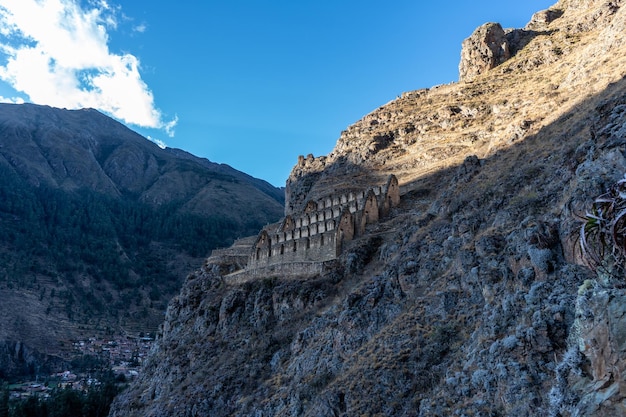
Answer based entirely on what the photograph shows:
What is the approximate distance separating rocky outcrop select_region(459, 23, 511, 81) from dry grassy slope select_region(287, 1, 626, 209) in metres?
2.87

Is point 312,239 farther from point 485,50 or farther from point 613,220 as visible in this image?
point 485,50

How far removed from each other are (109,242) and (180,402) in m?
162

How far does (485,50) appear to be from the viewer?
3898 inches

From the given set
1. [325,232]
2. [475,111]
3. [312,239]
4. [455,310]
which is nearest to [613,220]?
[455,310]

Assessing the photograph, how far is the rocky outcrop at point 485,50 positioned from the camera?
98.8m

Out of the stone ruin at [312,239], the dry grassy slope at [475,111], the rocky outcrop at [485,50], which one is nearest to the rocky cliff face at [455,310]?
the dry grassy slope at [475,111]

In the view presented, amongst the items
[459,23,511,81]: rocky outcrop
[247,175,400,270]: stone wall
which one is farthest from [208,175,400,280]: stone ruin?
[459,23,511,81]: rocky outcrop

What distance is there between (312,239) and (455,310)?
24061 millimetres

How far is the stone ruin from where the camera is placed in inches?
1876

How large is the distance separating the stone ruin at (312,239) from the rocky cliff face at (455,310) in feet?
5.23

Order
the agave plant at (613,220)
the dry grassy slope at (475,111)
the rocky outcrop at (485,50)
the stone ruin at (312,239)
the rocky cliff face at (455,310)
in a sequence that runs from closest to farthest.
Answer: the agave plant at (613,220), the rocky cliff face at (455,310), the stone ruin at (312,239), the dry grassy slope at (475,111), the rocky outcrop at (485,50)

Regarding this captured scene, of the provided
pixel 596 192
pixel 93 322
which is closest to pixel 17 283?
pixel 93 322

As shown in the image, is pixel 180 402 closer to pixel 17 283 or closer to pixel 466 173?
pixel 466 173

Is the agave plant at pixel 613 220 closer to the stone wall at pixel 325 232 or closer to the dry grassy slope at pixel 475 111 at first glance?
the stone wall at pixel 325 232
